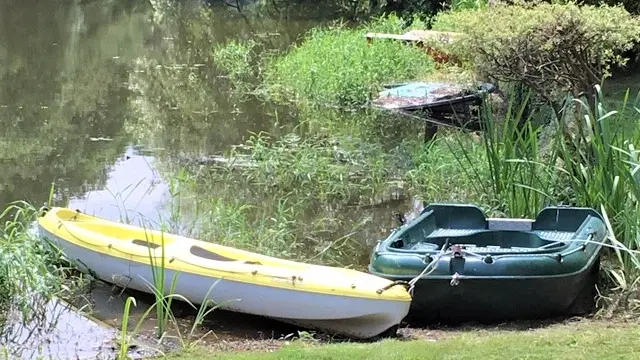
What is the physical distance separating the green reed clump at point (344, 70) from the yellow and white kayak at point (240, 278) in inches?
280

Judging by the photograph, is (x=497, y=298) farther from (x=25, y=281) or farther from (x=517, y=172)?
(x=25, y=281)

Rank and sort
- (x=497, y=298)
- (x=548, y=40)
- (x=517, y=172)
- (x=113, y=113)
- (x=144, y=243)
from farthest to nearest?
(x=113, y=113)
(x=548, y=40)
(x=517, y=172)
(x=144, y=243)
(x=497, y=298)

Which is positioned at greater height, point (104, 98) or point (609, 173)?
point (609, 173)

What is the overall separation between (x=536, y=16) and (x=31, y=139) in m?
6.87

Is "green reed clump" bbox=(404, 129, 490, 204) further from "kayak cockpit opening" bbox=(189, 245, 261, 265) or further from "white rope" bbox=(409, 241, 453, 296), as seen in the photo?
"kayak cockpit opening" bbox=(189, 245, 261, 265)

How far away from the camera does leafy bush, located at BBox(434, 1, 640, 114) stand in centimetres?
723

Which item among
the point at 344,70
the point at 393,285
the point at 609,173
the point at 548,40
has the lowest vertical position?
the point at 393,285

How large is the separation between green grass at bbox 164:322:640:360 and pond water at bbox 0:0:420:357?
1.38 meters

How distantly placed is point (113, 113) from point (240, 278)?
8.19 m

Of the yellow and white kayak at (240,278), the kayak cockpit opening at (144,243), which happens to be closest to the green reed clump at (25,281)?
the yellow and white kayak at (240,278)

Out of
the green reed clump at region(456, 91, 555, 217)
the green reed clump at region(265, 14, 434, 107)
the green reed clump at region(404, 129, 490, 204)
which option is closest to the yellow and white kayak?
the green reed clump at region(456, 91, 555, 217)

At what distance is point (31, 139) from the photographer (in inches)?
450

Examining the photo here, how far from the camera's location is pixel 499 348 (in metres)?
4.38

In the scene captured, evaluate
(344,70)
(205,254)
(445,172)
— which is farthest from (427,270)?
(344,70)
